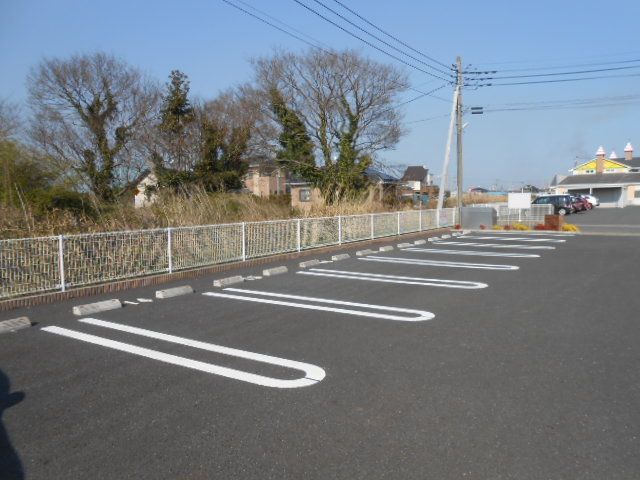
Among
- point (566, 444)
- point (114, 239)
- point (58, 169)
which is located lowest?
point (566, 444)

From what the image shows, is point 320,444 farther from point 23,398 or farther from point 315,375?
point 23,398

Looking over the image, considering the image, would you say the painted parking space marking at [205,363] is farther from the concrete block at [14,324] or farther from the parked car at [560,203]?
the parked car at [560,203]

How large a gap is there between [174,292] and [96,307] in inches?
57.9

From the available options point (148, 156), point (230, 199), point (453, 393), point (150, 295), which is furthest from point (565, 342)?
point (148, 156)

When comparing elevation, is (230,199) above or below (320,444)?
above

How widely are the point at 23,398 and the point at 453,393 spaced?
3401mm

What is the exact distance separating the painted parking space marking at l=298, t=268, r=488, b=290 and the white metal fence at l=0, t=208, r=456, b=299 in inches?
68.9

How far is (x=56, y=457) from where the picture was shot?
10.5 feet

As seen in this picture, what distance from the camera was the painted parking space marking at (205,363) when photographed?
14.7 feet

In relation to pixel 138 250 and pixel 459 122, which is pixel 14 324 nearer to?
pixel 138 250

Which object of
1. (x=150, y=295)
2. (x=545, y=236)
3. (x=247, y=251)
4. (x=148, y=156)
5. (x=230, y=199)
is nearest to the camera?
(x=150, y=295)

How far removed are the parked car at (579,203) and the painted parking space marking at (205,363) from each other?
3926 cm

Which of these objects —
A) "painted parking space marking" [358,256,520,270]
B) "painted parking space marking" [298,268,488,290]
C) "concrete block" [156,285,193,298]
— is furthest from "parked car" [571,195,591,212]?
"concrete block" [156,285,193,298]

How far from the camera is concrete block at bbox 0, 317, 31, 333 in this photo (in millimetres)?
6212
